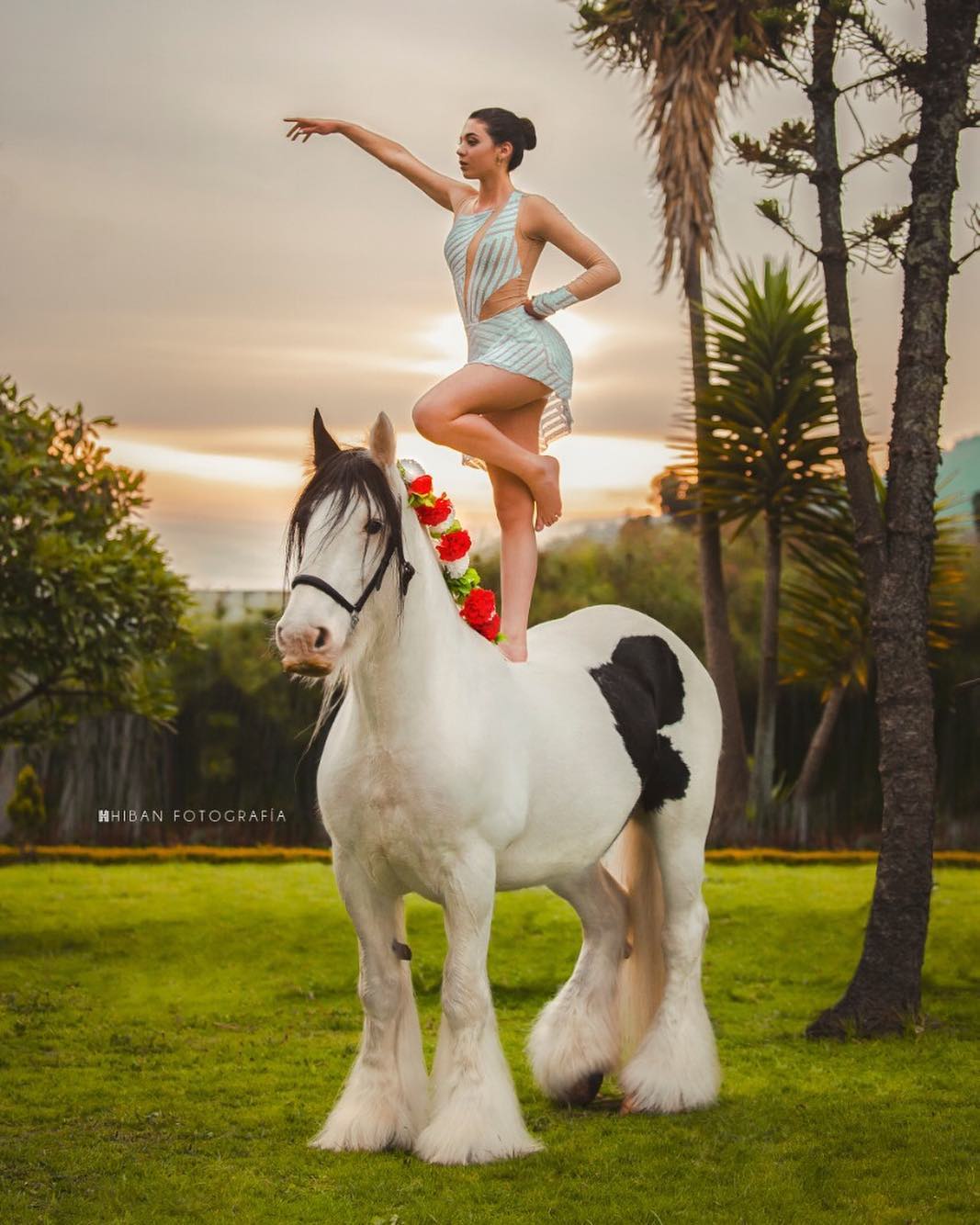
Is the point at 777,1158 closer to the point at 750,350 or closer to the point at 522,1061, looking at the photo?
the point at 522,1061

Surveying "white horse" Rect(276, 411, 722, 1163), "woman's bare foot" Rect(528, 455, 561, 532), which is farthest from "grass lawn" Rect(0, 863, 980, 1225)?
"woman's bare foot" Rect(528, 455, 561, 532)

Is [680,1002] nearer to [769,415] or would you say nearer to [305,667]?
[305,667]

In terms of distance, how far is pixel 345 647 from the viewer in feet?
12.7

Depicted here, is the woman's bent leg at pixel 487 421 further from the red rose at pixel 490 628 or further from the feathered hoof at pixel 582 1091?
the feathered hoof at pixel 582 1091

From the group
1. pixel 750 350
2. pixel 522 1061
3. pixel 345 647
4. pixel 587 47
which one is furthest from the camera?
pixel 587 47

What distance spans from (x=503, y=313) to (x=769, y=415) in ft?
28.0

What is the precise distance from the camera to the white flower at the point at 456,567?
461 cm

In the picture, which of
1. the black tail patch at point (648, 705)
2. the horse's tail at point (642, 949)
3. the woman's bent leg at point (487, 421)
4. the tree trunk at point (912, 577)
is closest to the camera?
the woman's bent leg at point (487, 421)

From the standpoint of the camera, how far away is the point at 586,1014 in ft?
17.4

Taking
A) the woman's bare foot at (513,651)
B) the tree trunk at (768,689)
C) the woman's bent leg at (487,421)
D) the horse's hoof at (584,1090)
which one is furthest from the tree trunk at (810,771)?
the woman's bent leg at (487,421)

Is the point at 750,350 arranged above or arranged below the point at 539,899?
above

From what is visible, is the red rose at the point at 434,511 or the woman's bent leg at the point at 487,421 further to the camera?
the woman's bent leg at the point at 487,421

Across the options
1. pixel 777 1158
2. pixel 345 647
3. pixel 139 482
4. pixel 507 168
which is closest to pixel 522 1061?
pixel 777 1158

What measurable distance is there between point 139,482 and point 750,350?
239 inches
